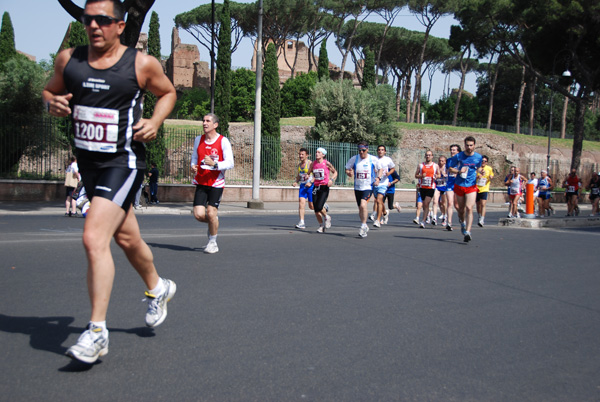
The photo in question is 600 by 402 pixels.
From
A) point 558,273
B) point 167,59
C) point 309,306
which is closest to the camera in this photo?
point 309,306

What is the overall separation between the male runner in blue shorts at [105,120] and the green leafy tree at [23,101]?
17.8 metres

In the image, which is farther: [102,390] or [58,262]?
[58,262]

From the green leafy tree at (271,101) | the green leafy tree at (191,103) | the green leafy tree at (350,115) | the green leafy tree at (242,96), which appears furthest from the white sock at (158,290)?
the green leafy tree at (191,103)

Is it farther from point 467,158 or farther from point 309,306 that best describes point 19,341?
point 467,158

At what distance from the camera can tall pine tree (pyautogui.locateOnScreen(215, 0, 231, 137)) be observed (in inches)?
1310

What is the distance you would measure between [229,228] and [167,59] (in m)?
73.2

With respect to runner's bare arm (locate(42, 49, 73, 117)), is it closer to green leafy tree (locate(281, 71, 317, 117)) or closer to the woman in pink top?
the woman in pink top

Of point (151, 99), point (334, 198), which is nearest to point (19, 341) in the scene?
point (334, 198)

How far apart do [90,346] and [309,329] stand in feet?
5.58

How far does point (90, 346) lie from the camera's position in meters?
3.25

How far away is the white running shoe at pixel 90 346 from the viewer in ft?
10.5

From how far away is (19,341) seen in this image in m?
3.75

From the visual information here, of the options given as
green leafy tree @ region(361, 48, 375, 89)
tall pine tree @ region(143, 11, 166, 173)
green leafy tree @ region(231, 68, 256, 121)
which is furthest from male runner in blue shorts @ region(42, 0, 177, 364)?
green leafy tree @ region(231, 68, 256, 121)

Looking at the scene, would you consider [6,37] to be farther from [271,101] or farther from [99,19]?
[99,19]
